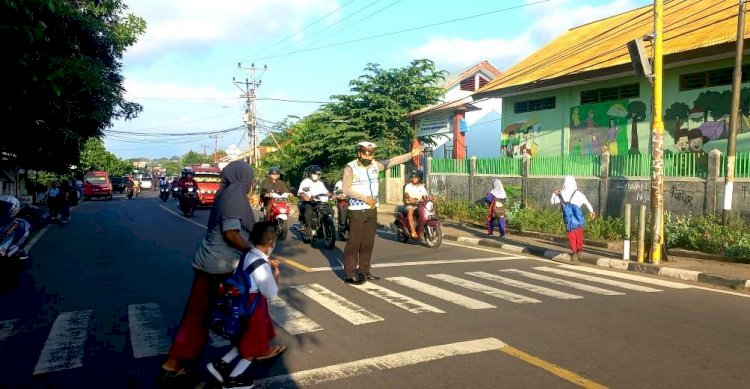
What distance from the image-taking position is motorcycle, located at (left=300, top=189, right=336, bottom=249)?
1213 cm

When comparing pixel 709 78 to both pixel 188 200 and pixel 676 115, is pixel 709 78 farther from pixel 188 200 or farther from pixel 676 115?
pixel 188 200

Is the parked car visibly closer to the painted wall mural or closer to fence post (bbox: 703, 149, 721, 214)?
the painted wall mural

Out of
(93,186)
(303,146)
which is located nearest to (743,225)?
(303,146)

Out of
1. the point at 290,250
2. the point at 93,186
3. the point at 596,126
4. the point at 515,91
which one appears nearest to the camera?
the point at 290,250

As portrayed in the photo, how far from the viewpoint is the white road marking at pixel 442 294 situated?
22.3 feet

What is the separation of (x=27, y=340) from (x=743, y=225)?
11896 mm

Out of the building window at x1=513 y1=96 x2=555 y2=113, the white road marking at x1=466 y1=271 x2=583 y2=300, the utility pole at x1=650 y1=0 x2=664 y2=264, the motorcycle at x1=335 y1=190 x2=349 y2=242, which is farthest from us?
the building window at x1=513 y1=96 x2=555 y2=113

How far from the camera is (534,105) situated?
67.8 feet

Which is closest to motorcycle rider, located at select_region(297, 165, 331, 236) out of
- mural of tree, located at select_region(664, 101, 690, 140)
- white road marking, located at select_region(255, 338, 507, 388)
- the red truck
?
white road marking, located at select_region(255, 338, 507, 388)

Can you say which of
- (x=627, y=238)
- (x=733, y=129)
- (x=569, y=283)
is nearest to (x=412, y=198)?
(x=627, y=238)

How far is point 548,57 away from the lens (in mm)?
22062

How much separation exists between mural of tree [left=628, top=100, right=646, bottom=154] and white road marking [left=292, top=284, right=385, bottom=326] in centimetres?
1254

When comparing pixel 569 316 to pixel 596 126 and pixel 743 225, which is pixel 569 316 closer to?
pixel 743 225

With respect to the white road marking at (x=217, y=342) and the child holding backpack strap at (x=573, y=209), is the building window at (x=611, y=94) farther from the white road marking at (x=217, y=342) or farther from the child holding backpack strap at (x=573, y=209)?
the white road marking at (x=217, y=342)
